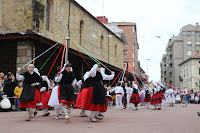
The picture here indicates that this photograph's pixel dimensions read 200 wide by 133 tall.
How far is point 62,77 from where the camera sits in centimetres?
807

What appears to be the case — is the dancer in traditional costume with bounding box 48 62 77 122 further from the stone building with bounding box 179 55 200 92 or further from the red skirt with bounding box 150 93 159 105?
the stone building with bounding box 179 55 200 92

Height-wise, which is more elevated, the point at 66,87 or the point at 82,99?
the point at 66,87

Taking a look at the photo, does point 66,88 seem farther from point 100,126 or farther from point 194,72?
point 194,72

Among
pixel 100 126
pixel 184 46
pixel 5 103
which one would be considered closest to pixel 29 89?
pixel 100 126

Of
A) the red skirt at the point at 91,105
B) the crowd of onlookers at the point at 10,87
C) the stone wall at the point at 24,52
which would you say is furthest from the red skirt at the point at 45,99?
the stone wall at the point at 24,52

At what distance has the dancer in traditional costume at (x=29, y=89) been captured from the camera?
8.05m

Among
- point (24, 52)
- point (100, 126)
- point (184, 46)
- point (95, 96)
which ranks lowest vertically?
point (100, 126)

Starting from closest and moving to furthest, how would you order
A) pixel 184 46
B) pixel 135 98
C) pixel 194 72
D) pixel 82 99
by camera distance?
pixel 82 99, pixel 135 98, pixel 194 72, pixel 184 46

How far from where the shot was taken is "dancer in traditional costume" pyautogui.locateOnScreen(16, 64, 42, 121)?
26.4 feet

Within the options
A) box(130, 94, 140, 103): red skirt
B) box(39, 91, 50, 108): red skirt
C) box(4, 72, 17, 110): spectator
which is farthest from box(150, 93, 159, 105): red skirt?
box(4, 72, 17, 110): spectator

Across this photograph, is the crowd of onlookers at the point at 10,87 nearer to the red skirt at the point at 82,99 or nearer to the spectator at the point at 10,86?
the spectator at the point at 10,86

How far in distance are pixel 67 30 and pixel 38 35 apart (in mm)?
6965

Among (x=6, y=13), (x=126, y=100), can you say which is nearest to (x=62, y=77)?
(x=126, y=100)

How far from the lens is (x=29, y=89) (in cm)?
813
